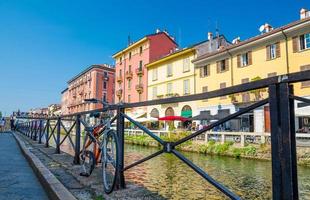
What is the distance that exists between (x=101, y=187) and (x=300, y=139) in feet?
38.0

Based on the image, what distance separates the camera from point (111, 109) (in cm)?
440

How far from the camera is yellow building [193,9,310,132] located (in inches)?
827

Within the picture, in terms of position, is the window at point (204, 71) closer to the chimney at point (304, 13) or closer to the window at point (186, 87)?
the window at point (186, 87)

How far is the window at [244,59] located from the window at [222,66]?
144cm

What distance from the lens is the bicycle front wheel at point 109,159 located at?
3738mm

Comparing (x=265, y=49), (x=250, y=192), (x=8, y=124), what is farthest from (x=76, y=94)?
(x=250, y=192)

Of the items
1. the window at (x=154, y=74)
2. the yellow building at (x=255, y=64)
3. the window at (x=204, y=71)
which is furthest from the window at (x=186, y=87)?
the window at (x=154, y=74)

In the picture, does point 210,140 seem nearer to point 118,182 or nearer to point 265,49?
point 265,49

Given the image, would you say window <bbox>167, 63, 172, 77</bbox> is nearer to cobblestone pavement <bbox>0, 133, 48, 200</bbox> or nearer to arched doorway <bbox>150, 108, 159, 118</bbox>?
arched doorway <bbox>150, 108, 159, 118</bbox>

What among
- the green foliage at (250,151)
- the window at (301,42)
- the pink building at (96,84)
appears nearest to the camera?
the green foliage at (250,151)

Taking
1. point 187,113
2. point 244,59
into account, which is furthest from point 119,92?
point 244,59

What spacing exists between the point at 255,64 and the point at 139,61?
22.1m

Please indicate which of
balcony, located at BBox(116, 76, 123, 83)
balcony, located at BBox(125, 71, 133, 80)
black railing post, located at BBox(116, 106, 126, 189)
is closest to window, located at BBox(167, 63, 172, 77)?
balcony, located at BBox(125, 71, 133, 80)

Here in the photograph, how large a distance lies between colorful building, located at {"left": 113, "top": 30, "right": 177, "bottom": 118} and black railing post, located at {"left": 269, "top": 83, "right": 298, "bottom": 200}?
120ft
